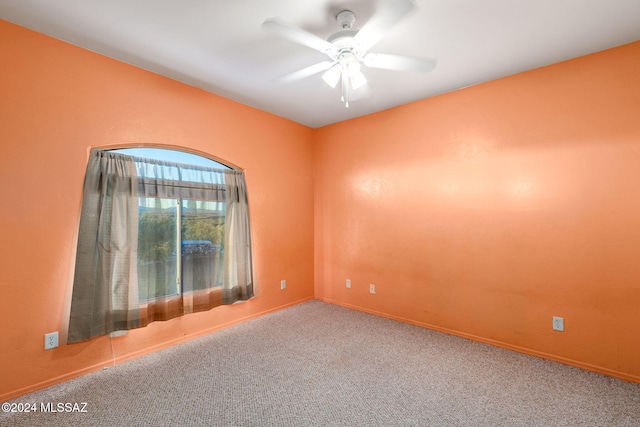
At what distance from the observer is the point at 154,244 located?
2.62m

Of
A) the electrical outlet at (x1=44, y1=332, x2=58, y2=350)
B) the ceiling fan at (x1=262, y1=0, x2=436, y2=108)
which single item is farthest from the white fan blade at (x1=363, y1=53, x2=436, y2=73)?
the electrical outlet at (x1=44, y1=332, x2=58, y2=350)

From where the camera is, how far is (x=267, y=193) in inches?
145

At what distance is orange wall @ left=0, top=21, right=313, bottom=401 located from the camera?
6.44 ft

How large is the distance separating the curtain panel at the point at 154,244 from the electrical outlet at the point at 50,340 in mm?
103

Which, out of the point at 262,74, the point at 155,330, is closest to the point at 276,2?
the point at 262,74

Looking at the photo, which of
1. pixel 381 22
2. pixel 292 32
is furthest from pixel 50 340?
pixel 381 22

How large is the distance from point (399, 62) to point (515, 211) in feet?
A: 6.01

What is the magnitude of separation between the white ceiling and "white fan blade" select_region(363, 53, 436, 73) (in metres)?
0.28

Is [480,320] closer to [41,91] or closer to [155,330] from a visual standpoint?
[155,330]

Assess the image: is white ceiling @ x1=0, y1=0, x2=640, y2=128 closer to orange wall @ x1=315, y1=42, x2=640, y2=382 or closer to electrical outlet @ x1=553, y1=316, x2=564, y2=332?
orange wall @ x1=315, y1=42, x2=640, y2=382

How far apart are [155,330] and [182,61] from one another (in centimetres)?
251

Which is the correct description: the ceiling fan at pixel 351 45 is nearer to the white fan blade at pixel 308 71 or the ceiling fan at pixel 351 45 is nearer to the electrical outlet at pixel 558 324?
the white fan blade at pixel 308 71

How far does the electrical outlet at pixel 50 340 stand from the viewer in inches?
81.7

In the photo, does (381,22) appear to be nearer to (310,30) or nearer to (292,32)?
(292,32)
